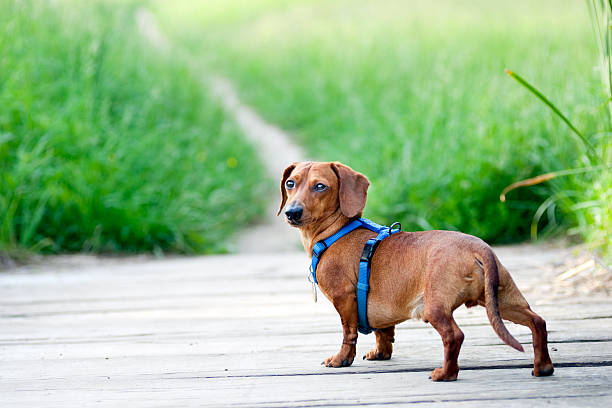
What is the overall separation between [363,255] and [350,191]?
0.20 m

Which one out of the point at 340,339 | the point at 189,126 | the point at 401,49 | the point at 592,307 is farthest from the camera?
the point at 401,49

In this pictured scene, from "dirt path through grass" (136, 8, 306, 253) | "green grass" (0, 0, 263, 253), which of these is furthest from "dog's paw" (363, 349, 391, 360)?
"dirt path through grass" (136, 8, 306, 253)

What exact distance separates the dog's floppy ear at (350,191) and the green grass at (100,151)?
2.81 meters

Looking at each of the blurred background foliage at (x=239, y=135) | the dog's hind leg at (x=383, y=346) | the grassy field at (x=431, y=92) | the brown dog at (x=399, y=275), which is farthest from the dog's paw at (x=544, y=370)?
the grassy field at (x=431, y=92)

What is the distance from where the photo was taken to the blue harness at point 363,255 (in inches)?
70.7

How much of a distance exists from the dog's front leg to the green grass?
281 cm

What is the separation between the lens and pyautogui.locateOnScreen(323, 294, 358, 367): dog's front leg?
5.90 feet

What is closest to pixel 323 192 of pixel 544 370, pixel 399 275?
pixel 399 275

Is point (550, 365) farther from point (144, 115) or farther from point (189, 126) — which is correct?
point (189, 126)

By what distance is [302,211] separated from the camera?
183cm

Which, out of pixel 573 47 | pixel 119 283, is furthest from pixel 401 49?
pixel 119 283

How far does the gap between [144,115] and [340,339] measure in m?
4.21

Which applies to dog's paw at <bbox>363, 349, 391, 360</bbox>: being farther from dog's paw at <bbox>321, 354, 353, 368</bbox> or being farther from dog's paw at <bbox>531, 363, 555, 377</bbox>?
dog's paw at <bbox>531, 363, 555, 377</bbox>

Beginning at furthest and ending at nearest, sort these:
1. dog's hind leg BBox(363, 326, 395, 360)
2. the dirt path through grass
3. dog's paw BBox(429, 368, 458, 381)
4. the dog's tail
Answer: the dirt path through grass → dog's hind leg BBox(363, 326, 395, 360) → dog's paw BBox(429, 368, 458, 381) → the dog's tail
